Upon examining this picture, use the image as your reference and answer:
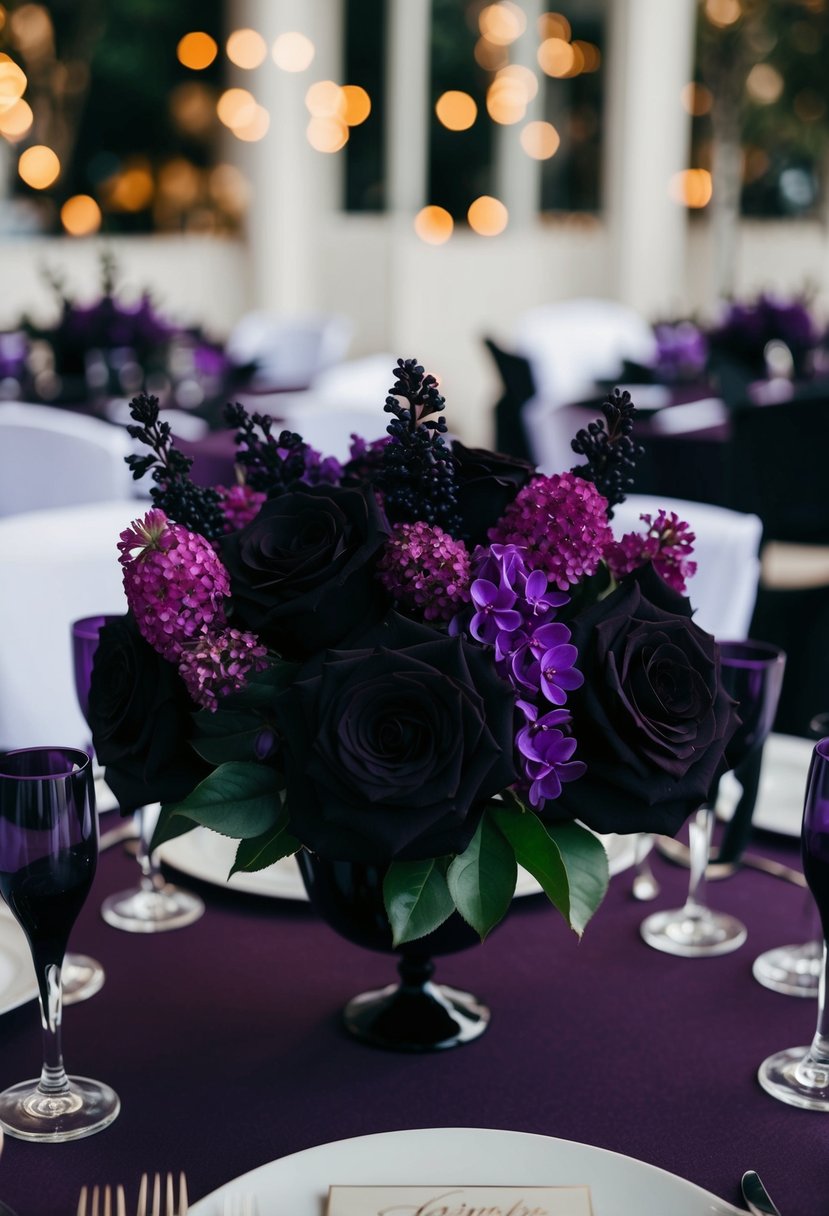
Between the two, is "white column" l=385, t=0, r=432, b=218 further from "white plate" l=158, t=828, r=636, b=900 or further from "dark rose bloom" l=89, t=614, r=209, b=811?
"dark rose bloom" l=89, t=614, r=209, b=811

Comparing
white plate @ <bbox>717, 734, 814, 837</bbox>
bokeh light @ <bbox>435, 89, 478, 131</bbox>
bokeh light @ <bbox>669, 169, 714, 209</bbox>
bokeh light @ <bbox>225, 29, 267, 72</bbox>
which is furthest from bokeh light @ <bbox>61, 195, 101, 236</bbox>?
white plate @ <bbox>717, 734, 814, 837</bbox>

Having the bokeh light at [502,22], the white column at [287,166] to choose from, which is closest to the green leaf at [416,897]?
the white column at [287,166]

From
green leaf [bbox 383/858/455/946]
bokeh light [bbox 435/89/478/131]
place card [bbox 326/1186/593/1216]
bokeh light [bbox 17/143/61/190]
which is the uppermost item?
bokeh light [bbox 435/89/478/131]

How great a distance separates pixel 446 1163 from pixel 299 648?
0.31 meters

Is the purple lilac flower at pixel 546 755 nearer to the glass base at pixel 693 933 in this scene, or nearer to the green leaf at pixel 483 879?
the green leaf at pixel 483 879

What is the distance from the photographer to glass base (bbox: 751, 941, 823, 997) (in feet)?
3.54

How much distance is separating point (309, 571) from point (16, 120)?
23.3 ft

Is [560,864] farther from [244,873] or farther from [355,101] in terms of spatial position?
[355,101]

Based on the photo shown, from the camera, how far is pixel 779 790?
4.71ft

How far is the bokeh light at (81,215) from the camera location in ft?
24.8

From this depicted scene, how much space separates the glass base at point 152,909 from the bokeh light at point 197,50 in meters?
7.70

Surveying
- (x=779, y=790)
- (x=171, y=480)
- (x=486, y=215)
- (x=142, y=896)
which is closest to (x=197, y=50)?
(x=486, y=215)

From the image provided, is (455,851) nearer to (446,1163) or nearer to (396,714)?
(396,714)

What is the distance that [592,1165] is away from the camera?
0.80 meters
